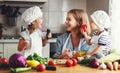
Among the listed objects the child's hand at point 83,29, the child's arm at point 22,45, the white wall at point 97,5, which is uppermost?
the white wall at point 97,5

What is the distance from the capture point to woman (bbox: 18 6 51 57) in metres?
1.88

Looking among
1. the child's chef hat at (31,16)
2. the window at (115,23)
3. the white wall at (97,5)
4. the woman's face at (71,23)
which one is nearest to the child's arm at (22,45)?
the child's chef hat at (31,16)

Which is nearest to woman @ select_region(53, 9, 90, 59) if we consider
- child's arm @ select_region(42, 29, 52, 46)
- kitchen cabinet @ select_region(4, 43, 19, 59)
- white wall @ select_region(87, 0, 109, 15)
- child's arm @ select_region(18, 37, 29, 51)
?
child's arm @ select_region(42, 29, 52, 46)

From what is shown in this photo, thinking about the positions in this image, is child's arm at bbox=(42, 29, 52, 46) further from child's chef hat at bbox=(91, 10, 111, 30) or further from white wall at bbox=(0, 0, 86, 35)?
white wall at bbox=(0, 0, 86, 35)

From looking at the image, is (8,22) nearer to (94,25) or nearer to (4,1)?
(4,1)

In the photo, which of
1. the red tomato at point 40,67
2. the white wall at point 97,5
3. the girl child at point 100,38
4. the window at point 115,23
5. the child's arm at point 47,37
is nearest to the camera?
the red tomato at point 40,67

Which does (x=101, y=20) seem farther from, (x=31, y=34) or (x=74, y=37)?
(x=31, y=34)

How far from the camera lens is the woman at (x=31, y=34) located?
6.16ft

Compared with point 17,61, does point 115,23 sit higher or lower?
higher

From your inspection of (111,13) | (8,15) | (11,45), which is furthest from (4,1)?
(111,13)

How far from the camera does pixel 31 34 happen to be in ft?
6.49

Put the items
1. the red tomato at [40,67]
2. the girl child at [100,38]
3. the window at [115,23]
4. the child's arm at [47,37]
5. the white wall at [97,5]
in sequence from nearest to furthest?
the red tomato at [40,67] → the girl child at [100,38] → the child's arm at [47,37] → the window at [115,23] → the white wall at [97,5]

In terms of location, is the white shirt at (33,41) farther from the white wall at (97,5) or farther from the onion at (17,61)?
the white wall at (97,5)

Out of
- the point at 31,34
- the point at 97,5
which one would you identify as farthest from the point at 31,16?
the point at 97,5
